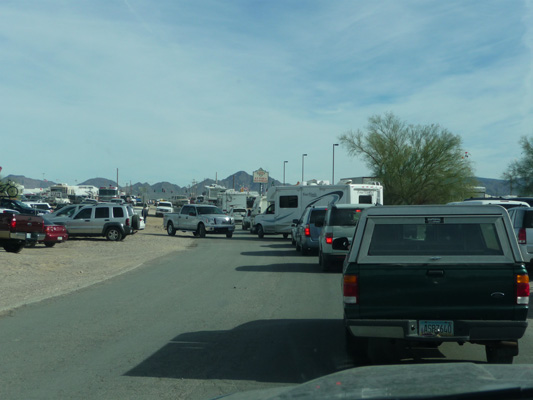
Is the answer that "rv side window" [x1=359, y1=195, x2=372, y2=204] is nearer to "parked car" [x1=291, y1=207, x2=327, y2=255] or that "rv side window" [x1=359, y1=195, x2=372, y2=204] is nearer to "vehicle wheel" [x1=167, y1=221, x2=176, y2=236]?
"parked car" [x1=291, y1=207, x2=327, y2=255]

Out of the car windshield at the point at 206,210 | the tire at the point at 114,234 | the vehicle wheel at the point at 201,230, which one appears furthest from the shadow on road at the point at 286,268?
the car windshield at the point at 206,210

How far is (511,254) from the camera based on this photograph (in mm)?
6492

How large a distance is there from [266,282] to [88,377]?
29.9 ft

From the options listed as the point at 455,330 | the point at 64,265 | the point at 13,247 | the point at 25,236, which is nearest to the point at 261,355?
the point at 455,330

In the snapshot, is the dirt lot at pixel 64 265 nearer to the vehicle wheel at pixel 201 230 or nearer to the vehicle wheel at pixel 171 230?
the vehicle wheel at pixel 201 230

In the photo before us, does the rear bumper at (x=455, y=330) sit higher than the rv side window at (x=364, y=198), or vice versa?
the rv side window at (x=364, y=198)

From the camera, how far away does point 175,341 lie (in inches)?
339

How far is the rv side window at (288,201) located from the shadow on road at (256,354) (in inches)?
1002

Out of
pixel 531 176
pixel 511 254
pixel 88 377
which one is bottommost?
pixel 88 377

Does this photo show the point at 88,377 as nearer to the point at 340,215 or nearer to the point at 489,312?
the point at 489,312

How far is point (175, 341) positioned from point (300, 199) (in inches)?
1049

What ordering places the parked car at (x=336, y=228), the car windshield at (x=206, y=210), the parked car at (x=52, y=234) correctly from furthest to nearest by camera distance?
the car windshield at (x=206, y=210) < the parked car at (x=52, y=234) < the parked car at (x=336, y=228)

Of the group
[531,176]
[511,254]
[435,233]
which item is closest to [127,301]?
[435,233]

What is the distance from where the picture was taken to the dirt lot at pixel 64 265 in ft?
45.9
